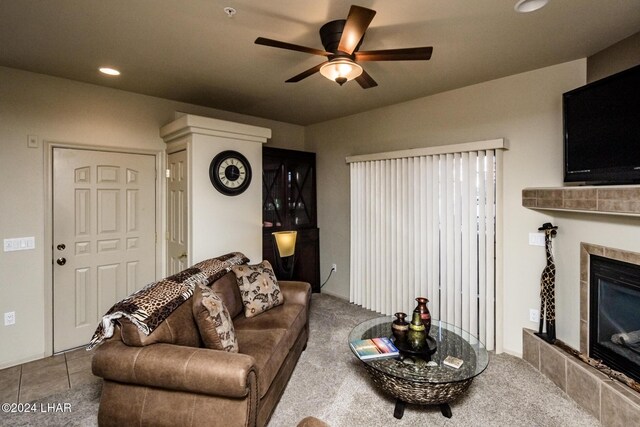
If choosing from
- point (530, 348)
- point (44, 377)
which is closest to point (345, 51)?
point (530, 348)

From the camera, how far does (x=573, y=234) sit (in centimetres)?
260

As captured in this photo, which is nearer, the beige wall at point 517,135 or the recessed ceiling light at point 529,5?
the recessed ceiling light at point 529,5

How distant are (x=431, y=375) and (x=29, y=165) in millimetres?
3875

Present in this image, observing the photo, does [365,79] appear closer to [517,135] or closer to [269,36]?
[269,36]

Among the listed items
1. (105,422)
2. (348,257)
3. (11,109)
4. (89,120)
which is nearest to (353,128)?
(348,257)

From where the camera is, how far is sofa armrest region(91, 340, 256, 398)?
161 centimetres

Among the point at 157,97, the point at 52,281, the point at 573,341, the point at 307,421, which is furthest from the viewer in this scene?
the point at 157,97

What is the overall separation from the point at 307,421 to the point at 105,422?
1263 millimetres

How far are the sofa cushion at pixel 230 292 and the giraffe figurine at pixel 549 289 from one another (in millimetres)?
2675

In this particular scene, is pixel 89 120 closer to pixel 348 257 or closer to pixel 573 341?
pixel 348 257

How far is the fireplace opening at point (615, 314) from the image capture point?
6.95 ft

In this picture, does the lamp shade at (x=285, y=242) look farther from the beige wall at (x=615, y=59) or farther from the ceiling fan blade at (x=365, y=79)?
the beige wall at (x=615, y=59)

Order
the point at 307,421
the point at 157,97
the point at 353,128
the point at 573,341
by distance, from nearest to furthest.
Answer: the point at 307,421 < the point at 573,341 < the point at 157,97 < the point at 353,128

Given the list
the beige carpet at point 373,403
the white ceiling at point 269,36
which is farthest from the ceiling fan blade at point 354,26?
the beige carpet at point 373,403
